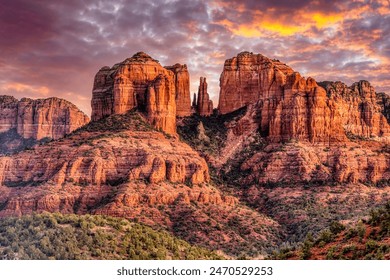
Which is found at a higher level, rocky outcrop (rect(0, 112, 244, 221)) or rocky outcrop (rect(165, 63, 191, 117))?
rocky outcrop (rect(165, 63, 191, 117))

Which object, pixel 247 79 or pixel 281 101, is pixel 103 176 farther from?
pixel 247 79

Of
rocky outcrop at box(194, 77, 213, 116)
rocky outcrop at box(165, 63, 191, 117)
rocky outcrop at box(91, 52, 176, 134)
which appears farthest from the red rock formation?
A: rocky outcrop at box(91, 52, 176, 134)

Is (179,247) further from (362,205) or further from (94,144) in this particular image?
(362,205)

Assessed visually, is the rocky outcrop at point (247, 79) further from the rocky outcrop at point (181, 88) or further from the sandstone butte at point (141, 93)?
the sandstone butte at point (141, 93)

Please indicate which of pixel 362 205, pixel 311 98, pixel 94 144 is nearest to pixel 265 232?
pixel 362 205

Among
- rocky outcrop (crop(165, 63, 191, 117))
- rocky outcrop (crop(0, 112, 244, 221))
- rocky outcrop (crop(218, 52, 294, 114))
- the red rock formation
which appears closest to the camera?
rocky outcrop (crop(0, 112, 244, 221))

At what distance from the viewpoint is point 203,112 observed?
172 meters

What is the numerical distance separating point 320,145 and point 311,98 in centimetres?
1055

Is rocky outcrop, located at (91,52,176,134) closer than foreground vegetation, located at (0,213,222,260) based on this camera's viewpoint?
No

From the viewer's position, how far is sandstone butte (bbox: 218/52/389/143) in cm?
15138

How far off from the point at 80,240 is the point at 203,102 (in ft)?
372

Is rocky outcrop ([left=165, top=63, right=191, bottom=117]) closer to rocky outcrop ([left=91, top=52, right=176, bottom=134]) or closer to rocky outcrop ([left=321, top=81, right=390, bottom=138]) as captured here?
rocky outcrop ([left=91, top=52, right=176, bottom=134])

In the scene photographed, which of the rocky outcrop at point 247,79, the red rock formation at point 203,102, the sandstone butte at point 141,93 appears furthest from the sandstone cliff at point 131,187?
the red rock formation at point 203,102

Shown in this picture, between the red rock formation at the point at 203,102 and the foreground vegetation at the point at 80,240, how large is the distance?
99234 mm
